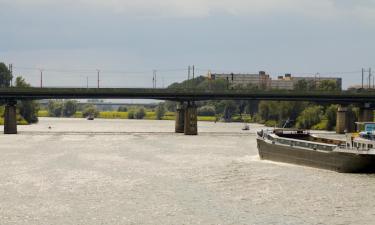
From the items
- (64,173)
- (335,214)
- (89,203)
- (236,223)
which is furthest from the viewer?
(64,173)

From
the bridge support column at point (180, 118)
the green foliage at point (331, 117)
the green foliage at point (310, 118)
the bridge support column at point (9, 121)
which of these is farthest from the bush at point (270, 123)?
the bridge support column at point (9, 121)

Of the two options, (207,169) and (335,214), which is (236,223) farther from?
(207,169)

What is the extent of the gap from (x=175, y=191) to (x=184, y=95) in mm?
79997

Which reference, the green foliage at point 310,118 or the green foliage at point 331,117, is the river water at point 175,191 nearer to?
the green foliage at point 331,117

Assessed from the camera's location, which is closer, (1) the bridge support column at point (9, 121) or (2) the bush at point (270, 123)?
(1) the bridge support column at point (9, 121)

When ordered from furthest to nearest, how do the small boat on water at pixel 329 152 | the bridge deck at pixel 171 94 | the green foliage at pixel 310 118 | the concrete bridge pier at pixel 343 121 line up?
the green foliage at pixel 310 118 < the concrete bridge pier at pixel 343 121 < the bridge deck at pixel 171 94 < the small boat on water at pixel 329 152

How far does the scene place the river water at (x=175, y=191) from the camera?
37.8 metres

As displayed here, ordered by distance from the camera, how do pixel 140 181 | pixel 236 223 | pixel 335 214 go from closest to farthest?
pixel 236 223 < pixel 335 214 < pixel 140 181

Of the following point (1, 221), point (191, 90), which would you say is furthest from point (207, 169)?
point (191, 90)

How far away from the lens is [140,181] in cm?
5378

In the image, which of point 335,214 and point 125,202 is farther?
point 125,202

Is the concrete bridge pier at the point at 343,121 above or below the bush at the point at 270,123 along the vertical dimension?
above

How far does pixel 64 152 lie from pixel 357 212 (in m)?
49.9

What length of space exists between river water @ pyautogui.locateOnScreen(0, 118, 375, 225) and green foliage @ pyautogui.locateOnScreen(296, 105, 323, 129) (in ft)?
308
